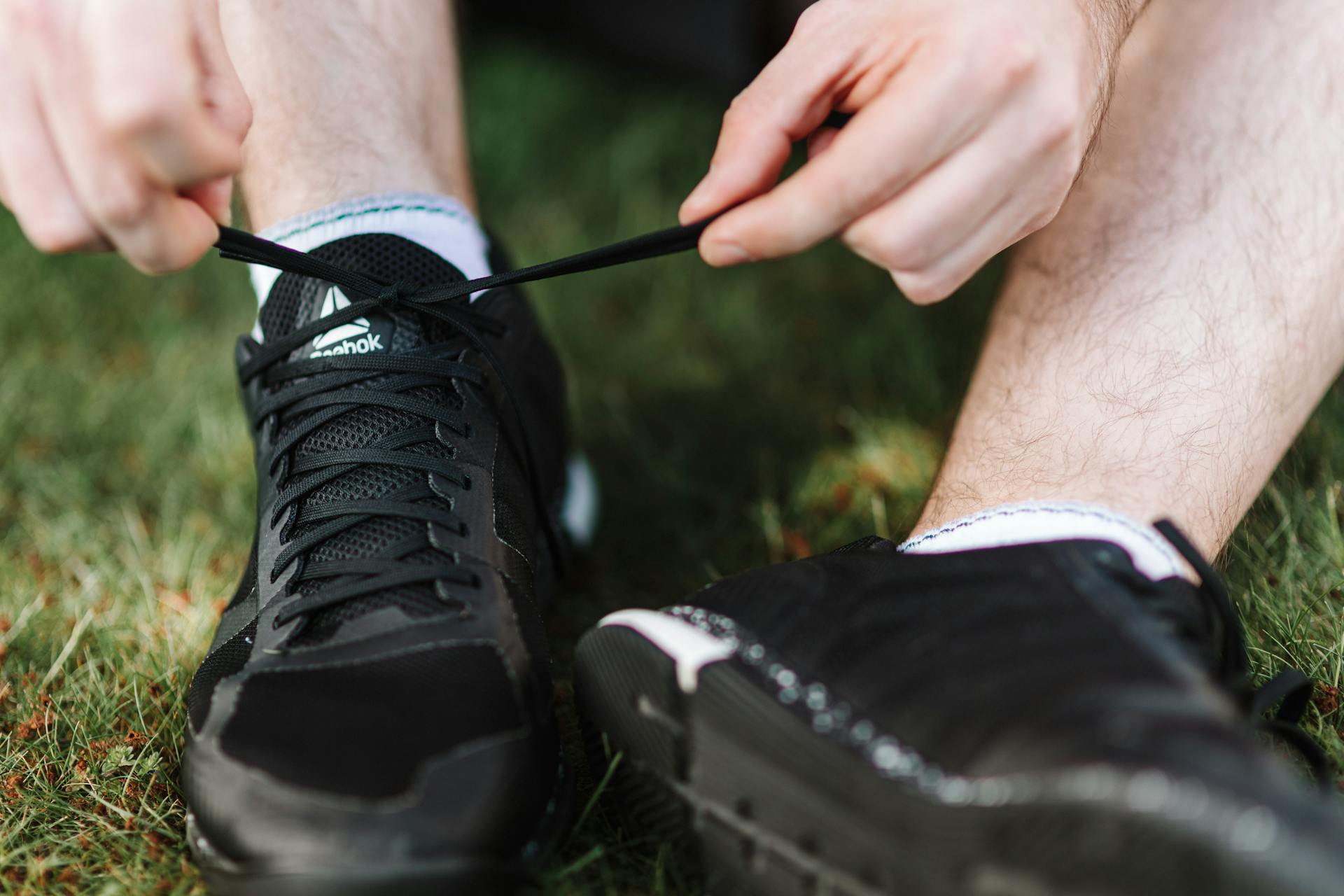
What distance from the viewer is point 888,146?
2.97 feet

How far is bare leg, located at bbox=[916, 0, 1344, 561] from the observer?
45.9 inches

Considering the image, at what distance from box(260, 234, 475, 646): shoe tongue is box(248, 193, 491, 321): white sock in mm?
23

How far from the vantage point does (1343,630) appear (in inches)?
48.4

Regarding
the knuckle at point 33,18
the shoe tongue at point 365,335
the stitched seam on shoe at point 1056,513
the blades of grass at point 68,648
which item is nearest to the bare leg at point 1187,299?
the stitched seam on shoe at point 1056,513

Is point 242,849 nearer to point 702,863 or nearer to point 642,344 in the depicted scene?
point 702,863

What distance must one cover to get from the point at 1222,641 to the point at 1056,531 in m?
0.21

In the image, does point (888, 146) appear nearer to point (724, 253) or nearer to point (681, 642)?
point (724, 253)

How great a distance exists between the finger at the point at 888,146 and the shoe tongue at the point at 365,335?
55cm

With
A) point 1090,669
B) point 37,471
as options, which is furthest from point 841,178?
point 37,471

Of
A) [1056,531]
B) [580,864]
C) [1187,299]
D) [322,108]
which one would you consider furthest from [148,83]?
[1187,299]

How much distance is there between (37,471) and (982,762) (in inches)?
71.6

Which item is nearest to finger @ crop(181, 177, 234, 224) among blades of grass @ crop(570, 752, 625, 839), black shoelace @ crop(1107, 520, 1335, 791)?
blades of grass @ crop(570, 752, 625, 839)

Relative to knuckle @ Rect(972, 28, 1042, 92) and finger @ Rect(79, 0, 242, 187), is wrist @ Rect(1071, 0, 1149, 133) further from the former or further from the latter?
finger @ Rect(79, 0, 242, 187)

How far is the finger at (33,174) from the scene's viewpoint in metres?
0.88
